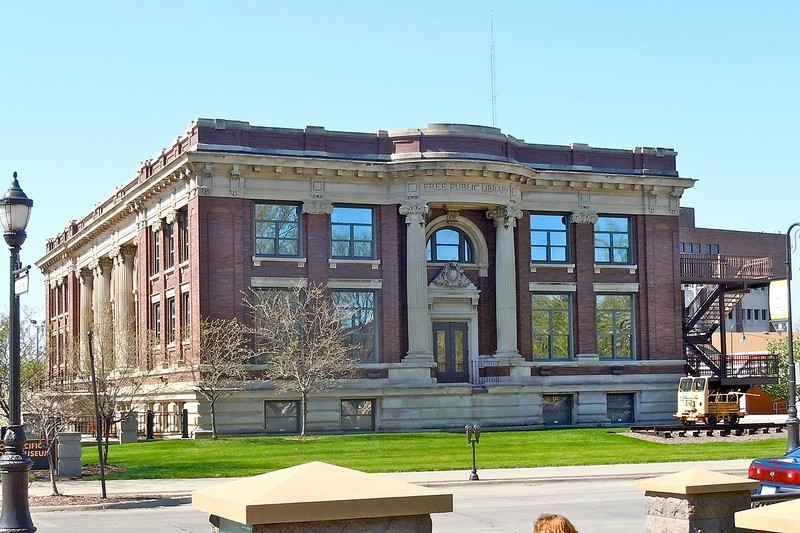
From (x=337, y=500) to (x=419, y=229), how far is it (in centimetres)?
4353

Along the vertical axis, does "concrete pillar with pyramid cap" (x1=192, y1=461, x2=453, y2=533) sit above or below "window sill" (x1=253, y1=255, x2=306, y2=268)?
below

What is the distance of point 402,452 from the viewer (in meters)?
37.3

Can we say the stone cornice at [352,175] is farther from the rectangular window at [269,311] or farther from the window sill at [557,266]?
the rectangular window at [269,311]

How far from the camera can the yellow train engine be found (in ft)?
160

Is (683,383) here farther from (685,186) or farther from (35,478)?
(35,478)

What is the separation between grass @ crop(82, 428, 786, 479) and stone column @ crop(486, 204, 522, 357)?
7.00 m

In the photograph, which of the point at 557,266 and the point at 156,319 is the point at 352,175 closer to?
the point at 557,266

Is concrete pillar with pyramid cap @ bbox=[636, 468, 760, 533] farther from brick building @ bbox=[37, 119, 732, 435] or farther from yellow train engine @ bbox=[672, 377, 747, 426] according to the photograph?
yellow train engine @ bbox=[672, 377, 747, 426]

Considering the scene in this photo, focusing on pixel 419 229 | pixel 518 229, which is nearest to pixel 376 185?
pixel 419 229

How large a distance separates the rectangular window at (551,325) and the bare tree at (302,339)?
920 centimetres

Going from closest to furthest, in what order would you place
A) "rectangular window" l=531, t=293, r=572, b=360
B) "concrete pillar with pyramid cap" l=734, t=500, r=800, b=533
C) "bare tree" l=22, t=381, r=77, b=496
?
"concrete pillar with pyramid cap" l=734, t=500, r=800, b=533, "bare tree" l=22, t=381, r=77, b=496, "rectangular window" l=531, t=293, r=572, b=360

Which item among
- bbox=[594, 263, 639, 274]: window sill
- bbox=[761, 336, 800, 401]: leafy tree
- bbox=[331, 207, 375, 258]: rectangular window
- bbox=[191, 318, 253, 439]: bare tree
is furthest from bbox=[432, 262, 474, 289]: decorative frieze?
bbox=[761, 336, 800, 401]: leafy tree

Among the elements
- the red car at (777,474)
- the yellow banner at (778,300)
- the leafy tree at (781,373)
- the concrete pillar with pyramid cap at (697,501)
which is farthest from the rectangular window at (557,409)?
the concrete pillar with pyramid cap at (697,501)

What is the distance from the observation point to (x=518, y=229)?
5288cm
